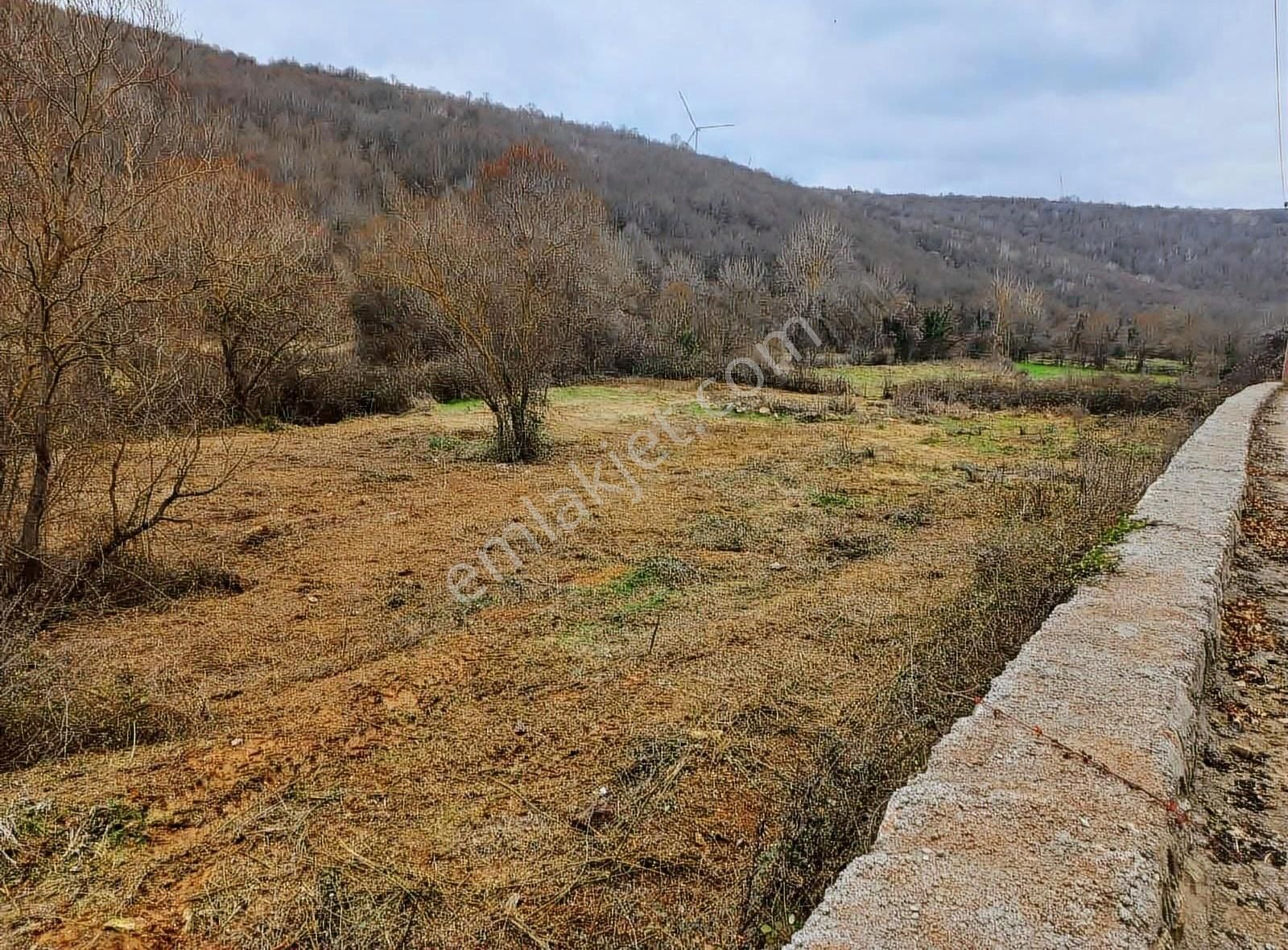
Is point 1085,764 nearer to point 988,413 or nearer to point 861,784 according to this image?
point 861,784

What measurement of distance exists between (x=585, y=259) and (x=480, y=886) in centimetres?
1344

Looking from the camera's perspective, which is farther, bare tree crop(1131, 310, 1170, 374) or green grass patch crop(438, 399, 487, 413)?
bare tree crop(1131, 310, 1170, 374)

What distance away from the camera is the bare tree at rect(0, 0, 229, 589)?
340cm

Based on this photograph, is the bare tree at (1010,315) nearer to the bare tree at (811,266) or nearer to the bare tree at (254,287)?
the bare tree at (811,266)

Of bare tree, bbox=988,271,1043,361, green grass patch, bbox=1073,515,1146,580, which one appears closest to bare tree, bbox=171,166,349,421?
green grass patch, bbox=1073,515,1146,580

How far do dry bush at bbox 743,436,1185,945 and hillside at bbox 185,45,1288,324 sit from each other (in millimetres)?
23749

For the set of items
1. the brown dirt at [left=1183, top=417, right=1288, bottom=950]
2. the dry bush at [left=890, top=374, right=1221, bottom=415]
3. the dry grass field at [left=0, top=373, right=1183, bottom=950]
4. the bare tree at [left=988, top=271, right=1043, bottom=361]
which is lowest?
the dry grass field at [left=0, top=373, right=1183, bottom=950]

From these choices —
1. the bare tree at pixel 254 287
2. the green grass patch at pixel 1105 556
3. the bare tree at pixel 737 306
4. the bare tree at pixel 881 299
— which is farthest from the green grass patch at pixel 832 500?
the bare tree at pixel 881 299

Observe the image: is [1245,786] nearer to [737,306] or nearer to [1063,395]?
[1063,395]

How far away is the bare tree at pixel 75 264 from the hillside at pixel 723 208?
69.2 ft

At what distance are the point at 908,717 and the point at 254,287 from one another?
31.9ft

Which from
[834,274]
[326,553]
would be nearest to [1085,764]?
[326,553]

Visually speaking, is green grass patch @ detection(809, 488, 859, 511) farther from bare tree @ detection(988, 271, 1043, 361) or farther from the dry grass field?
bare tree @ detection(988, 271, 1043, 361)

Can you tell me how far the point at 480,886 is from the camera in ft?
6.87
